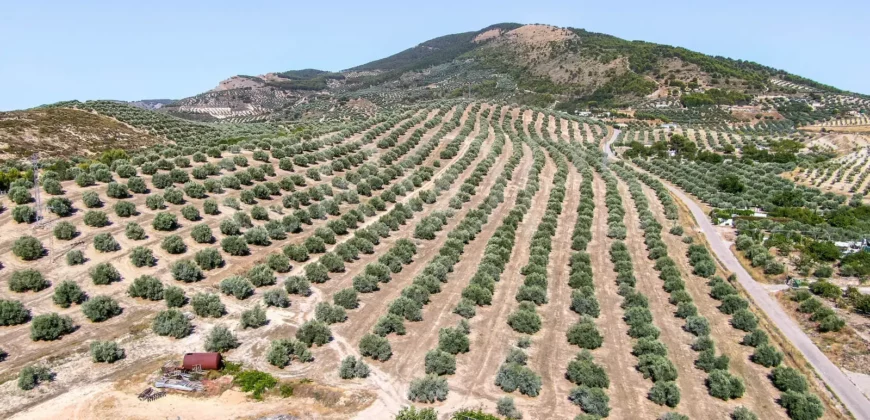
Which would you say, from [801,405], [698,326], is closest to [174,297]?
[698,326]

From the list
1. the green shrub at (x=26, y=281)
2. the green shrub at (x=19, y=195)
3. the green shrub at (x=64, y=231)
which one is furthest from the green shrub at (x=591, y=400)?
the green shrub at (x=19, y=195)

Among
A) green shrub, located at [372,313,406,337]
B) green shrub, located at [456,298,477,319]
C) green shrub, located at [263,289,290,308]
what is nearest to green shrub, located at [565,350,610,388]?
green shrub, located at [456,298,477,319]

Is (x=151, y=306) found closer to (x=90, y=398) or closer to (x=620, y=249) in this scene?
(x=90, y=398)

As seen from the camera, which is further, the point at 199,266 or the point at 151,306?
the point at 199,266

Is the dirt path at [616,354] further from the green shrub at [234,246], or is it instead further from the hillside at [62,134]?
the hillside at [62,134]

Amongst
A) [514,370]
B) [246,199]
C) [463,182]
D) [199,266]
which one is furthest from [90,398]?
[463,182]

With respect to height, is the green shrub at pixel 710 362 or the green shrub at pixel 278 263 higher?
the green shrub at pixel 278 263
